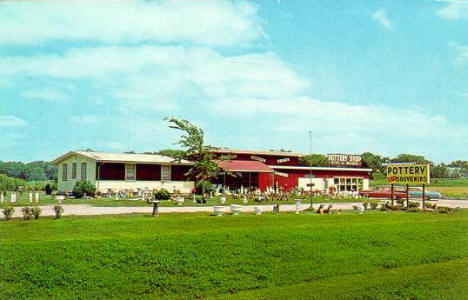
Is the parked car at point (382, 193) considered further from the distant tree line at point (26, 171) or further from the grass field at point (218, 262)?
the distant tree line at point (26, 171)

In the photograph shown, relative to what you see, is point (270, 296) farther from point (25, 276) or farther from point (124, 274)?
point (25, 276)

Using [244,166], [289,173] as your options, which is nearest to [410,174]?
[244,166]

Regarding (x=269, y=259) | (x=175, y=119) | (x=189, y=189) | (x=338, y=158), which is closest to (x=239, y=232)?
(x=269, y=259)

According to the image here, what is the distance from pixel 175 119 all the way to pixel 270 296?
19307 mm

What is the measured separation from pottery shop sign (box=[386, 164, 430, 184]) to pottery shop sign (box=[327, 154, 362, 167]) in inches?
640

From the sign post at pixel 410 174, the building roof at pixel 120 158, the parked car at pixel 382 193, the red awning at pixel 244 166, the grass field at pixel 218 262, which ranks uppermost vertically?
the building roof at pixel 120 158

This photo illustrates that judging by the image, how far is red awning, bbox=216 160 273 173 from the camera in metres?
37.1

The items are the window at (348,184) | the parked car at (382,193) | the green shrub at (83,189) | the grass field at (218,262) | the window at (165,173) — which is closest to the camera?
the grass field at (218,262)

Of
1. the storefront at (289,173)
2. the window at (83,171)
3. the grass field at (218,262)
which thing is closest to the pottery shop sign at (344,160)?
the storefront at (289,173)

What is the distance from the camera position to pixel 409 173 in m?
27.7

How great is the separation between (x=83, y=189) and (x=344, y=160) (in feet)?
84.7

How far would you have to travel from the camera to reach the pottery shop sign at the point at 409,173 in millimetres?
26938

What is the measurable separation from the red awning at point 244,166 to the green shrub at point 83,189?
34.7 ft

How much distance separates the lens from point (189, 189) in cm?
3591
